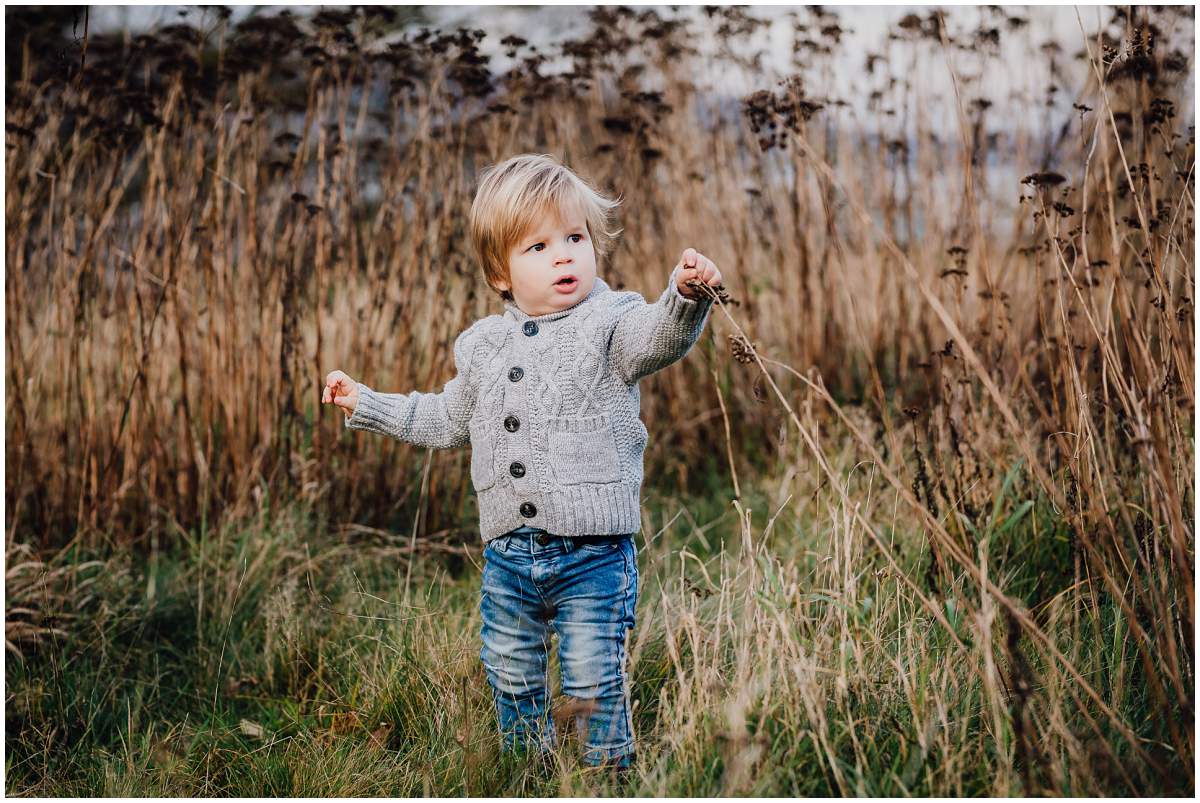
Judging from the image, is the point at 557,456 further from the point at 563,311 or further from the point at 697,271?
the point at 697,271

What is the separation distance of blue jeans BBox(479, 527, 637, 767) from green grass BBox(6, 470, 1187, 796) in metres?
0.07

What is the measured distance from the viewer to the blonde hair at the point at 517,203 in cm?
200

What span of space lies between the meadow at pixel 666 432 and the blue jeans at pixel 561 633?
0.27ft

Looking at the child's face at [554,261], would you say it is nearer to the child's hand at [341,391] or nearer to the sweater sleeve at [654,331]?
the sweater sleeve at [654,331]

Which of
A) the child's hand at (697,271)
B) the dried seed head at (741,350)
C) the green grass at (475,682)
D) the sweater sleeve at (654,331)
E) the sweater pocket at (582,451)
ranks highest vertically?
the child's hand at (697,271)

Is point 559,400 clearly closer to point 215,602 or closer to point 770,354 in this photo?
point 215,602

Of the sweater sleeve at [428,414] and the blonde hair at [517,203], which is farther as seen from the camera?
the sweater sleeve at [428,414]

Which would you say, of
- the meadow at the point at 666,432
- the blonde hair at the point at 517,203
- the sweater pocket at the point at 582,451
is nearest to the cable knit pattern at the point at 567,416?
the sweater pocket at the point at 582,451

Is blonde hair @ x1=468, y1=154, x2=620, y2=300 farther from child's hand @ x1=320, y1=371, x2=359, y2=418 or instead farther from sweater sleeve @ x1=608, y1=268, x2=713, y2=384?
child's hand @ x1=320, y1=371, x2=359, y2=418

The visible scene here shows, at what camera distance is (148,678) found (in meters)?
2.64

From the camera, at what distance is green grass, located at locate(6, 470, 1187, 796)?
5.66ft

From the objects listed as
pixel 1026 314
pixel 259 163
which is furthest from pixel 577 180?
pixel 1026 314

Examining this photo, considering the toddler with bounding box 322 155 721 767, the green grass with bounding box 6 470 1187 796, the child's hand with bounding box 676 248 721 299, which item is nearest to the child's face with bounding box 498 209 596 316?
the toddler with bounding box 322 155 721 767

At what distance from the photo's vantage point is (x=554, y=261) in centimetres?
203
